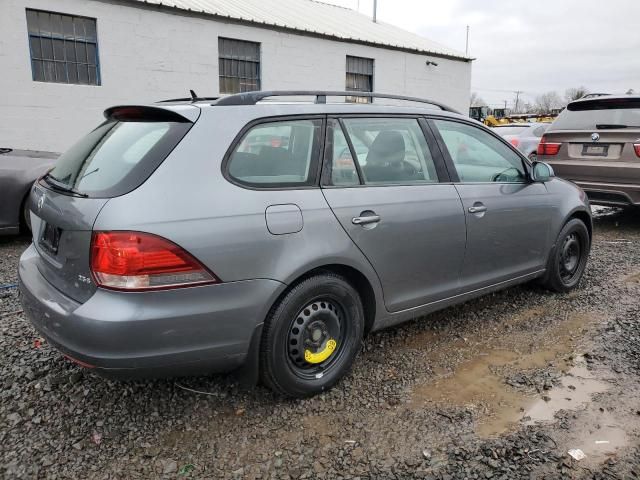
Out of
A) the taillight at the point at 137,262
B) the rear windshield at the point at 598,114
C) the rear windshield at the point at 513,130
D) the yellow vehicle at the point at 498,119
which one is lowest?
the taillight at the point at 137,262

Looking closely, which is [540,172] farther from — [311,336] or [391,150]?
[311,336]

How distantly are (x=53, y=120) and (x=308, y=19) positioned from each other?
861 centimetres

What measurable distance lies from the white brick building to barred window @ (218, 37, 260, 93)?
27 mm

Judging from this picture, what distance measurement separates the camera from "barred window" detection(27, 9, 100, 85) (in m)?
10.8

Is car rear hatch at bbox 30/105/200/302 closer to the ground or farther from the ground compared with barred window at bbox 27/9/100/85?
closer to the ground

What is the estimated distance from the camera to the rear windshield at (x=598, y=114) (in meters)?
6.49

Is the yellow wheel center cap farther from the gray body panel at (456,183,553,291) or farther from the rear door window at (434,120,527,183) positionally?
the rear door window at (434,120,527,183)

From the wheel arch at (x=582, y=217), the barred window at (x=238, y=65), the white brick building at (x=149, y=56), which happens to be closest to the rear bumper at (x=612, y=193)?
the wheel arch at (x=582, y=217)

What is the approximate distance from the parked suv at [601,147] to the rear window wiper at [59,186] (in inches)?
250

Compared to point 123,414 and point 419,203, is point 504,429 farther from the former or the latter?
point 123,414

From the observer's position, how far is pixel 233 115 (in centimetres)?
262

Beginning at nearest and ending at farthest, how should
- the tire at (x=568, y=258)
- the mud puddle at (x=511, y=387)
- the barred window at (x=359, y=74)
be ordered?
the mud puddle at (x=511, y=387) → the tire at (x=568, y=258) → the barred window at (x=359, y=74)

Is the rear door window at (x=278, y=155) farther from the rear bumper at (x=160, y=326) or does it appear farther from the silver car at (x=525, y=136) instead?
the silver car at (x=525, y=136)

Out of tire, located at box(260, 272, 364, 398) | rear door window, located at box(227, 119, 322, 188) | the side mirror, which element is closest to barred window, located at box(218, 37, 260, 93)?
the side mirror
